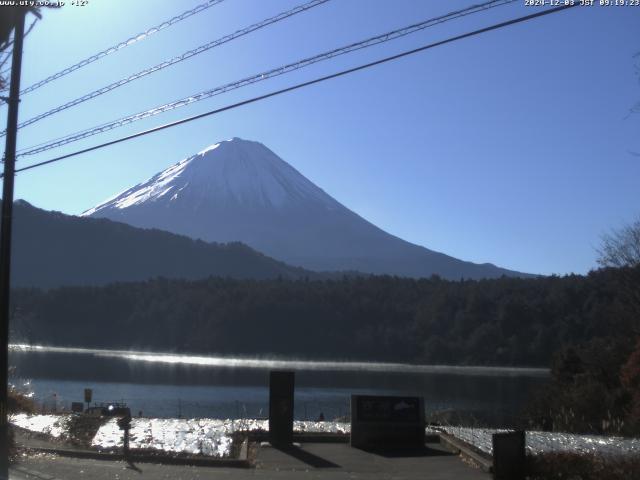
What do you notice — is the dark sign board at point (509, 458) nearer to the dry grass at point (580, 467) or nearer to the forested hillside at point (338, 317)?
the dry grass at point (580, 467)

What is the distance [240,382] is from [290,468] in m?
56.3

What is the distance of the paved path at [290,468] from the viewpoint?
1249 centimetres

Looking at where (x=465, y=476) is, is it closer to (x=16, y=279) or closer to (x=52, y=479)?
(x=52, y=479)

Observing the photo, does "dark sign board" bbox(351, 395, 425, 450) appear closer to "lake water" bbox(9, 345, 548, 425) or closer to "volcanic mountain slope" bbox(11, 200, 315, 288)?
"lake water" bbox(9, 345, 548, 425)

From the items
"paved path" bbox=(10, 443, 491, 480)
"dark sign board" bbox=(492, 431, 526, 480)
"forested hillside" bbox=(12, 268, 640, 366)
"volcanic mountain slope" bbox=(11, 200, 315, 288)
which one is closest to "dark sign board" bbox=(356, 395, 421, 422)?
"paved path" bbox=(10, 443, 491, 480)

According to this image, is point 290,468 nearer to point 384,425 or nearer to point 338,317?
point 384,425

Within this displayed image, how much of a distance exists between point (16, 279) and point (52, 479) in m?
151

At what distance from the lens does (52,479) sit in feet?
40.3

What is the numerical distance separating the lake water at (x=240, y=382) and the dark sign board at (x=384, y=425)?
22308 mm

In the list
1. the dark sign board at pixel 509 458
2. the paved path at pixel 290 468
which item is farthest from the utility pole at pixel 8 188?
the dark sign board at pixel 509 458

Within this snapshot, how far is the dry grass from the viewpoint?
11.1 m

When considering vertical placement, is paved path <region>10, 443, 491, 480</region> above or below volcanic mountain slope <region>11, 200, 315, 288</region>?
below

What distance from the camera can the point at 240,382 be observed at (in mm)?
68688

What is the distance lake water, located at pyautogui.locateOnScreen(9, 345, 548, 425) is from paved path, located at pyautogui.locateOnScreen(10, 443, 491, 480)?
23.6 metres
